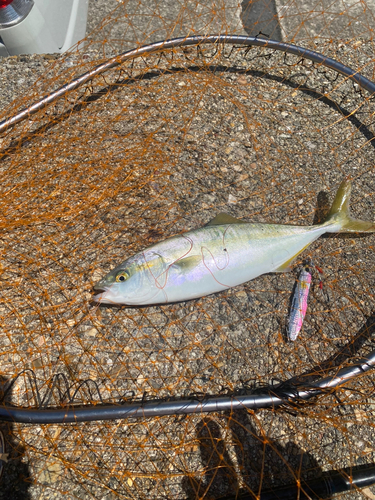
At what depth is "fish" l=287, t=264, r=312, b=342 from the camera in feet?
9.42

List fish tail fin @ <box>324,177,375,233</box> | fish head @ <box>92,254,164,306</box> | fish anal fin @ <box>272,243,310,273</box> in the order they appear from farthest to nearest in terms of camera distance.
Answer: fish tail fin @ <box>324,177,375,233</box> → fish anal fin @ <box>272,243,310,273</box> → fish head @ <box>92,254,164,306</box>

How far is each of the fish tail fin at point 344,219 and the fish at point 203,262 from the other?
0.16 metres

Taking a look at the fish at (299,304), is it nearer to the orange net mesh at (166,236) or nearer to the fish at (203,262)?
the orange net mesh at (166,236)

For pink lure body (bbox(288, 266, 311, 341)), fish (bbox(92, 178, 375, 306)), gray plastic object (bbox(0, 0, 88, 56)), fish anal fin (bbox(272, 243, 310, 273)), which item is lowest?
pink lure body (bbox(288, 266, 311, 341))

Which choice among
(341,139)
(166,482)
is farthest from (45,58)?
(166,482)

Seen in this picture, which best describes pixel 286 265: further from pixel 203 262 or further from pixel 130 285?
pixel 130 285

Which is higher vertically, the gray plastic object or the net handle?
the gray plastic object

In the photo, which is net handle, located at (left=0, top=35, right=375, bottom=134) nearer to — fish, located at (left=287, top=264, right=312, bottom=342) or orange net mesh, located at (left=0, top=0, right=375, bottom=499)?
orange net mesh, located at (left=0, top=0, right=375, bottom=499)

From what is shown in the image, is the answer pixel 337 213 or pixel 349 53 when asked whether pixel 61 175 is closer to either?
pixel 337 213

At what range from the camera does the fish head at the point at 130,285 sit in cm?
A: 253

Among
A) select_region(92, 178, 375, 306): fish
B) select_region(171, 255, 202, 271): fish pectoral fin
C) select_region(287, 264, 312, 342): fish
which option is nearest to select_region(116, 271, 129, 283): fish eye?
select_region(92, 178, 375, 306): fish

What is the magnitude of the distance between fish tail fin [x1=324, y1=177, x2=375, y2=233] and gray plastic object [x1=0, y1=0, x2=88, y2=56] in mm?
3549

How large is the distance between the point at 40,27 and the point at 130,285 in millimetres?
3110

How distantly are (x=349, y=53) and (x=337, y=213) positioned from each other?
Result: 2.42 meters
